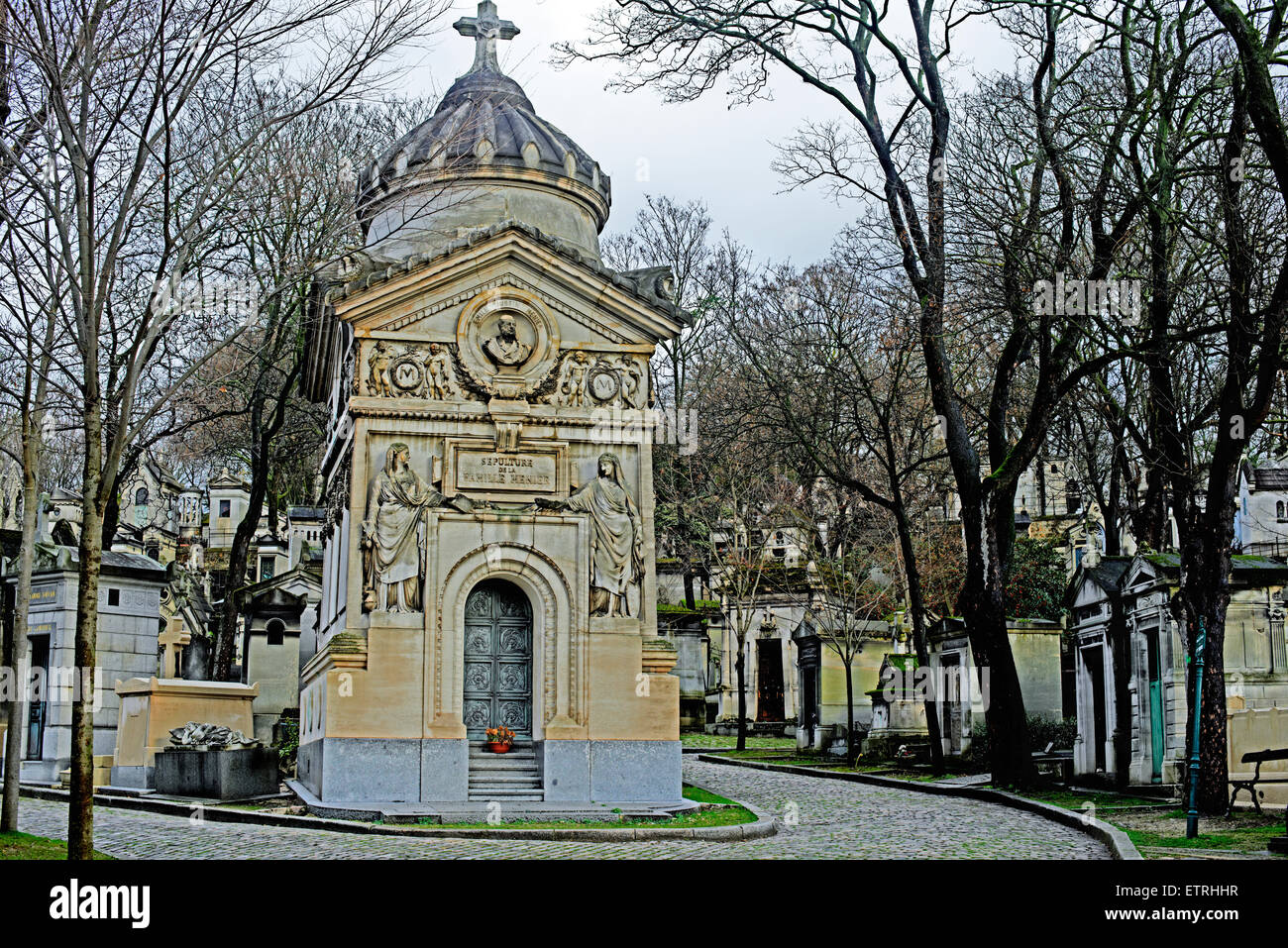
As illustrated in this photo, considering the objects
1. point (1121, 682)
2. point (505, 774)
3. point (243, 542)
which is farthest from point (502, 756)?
point (1121, 682)

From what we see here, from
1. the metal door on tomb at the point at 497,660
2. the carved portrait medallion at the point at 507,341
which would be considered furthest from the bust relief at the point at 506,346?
the metal door on tomb at the point at 497,660

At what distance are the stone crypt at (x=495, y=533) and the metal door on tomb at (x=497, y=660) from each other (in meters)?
0.03

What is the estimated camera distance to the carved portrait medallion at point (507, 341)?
20.1 metres

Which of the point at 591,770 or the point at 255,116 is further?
the point at 591,770

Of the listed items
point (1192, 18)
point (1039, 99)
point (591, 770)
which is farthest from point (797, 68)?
point (591, 770)

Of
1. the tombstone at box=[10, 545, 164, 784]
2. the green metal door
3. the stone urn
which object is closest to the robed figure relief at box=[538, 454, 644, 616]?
the stone urn

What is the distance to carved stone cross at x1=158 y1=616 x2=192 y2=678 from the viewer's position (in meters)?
35.4

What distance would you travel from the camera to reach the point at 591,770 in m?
19.5

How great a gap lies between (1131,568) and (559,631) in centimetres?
945

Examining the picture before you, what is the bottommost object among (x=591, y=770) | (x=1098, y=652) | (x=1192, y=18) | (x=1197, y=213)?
(x=591, y=770)

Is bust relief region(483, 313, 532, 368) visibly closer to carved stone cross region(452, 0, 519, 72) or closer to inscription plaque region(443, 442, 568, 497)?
inscription plaque region(443, 442, 568, 497)

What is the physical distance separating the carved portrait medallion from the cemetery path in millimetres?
6821

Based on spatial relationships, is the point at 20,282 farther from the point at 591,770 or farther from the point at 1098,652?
the point at 1098,652

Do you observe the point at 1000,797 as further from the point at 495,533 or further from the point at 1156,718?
the point at 495,533
